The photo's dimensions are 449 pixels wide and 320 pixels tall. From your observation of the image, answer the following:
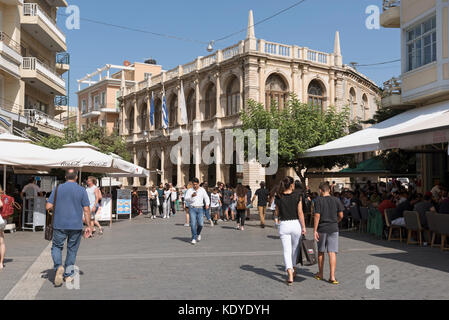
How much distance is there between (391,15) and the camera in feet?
61.5

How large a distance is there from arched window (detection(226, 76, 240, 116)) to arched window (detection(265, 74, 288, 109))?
2.17m

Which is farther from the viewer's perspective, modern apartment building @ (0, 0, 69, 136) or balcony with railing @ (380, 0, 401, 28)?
modern apartment building @ (0, 0, 69, 136)

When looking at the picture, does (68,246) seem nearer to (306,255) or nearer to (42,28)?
(306,255)

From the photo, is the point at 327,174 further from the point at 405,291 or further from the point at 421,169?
the point at 405,291

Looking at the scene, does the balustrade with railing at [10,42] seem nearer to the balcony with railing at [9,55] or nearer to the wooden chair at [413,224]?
the balcony with railing at [9,55]

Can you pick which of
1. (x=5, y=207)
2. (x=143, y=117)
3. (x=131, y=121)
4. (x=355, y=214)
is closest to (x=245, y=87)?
(x=143, y=117)

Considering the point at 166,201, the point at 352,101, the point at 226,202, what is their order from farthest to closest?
the point at 352,101
the point at 166,201
the point at 226,202

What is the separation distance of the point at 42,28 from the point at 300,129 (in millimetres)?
16519

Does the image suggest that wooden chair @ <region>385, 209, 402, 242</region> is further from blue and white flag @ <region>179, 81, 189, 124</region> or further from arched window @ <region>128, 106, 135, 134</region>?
arched window @ <region>128, 106, 135, 134</region>

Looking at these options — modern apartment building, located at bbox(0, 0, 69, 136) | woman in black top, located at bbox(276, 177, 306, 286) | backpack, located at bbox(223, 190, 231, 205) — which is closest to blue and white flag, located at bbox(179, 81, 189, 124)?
modern apartment building, located at bbox(0, 0, 69, 136)

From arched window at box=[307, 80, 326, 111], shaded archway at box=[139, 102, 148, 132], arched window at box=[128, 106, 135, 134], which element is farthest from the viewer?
arched window at box=[128, 106, 135, 134]

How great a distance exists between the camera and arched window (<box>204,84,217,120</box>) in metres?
36.8

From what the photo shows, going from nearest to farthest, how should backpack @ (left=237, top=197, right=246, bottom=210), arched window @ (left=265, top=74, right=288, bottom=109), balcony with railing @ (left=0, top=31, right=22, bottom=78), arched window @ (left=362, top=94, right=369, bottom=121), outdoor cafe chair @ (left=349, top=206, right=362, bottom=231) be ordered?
outdoor cafe chair @ (left=349, top=206, right=362, bottom=231) < backpack @ (left=237, top=197, right=246, bottom=210) < balcony with railing @ (left=0, top=31, right=22, bottom=78) < arched window @ (left=265, top=74, right=288, bottom=109) < arched window @ (left=362, top=94, right=369, bottom=121)

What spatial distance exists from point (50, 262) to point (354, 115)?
1324 inches
